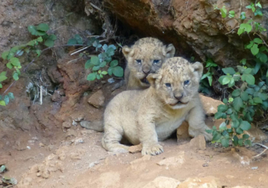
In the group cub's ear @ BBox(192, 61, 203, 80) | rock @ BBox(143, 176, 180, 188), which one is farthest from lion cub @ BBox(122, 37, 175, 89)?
rock @ BBox(143, 176, 180, 188)

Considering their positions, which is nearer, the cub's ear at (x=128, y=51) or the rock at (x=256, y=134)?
the rock at (x=256, y=134)

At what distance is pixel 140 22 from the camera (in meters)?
7.61

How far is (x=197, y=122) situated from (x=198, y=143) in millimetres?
497

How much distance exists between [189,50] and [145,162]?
2.73 meters

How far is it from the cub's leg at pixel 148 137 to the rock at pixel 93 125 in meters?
1.41

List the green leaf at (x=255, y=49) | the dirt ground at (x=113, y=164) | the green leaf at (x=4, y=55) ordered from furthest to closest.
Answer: the green leaf at (x=4, y=55)
the green leaf at (x=255, y=49)
the dirt ground at (x=113, y=164)

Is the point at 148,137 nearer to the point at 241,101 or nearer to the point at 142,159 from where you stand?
the point at 142,159

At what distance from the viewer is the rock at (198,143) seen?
5695mm

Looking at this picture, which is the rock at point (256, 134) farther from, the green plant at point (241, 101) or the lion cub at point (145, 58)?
the lion cub at point (145, 58)

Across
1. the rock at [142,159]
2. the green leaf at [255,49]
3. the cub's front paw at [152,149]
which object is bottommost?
the rock at [142,159]

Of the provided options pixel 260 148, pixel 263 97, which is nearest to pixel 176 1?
pixel 263 97

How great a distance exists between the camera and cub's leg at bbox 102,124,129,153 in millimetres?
6352

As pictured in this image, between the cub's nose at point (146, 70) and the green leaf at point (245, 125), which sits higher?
the green leaf at point (245, 125)

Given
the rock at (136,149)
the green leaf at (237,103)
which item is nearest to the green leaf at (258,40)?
the green leaf at (237,103)
